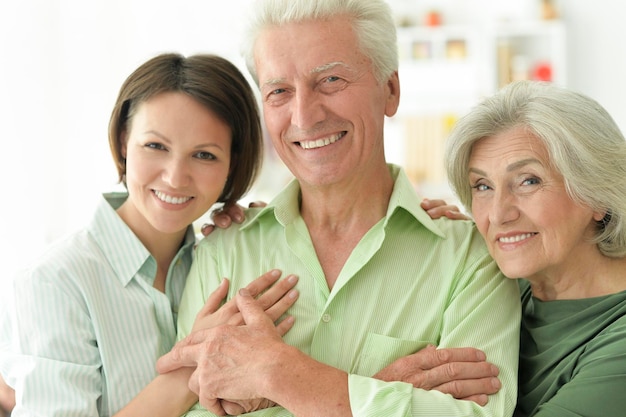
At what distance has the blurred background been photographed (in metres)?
4.04

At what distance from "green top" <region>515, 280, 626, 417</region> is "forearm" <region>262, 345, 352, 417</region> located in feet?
1.36

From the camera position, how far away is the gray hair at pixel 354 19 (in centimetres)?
189

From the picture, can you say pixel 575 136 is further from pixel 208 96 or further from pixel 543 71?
pixel 543 71

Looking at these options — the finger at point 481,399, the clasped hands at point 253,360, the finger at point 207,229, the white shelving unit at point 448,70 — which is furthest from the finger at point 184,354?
the white shelving unit at point 448,70

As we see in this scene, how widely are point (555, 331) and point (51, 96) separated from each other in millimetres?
3400

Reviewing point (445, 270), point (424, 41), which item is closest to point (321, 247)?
point (445, 270)

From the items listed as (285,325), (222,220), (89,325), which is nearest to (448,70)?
(222,220)

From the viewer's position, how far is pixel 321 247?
2.03m

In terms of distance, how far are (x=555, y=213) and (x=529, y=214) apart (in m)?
0.06

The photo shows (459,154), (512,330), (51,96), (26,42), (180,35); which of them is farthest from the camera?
(180,35)

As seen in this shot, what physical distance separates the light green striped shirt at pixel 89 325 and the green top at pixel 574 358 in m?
0.89

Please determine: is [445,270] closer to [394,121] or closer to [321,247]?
[321,247]

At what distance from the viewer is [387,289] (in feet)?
6.25

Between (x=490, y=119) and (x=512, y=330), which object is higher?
(x=490, y=119)
